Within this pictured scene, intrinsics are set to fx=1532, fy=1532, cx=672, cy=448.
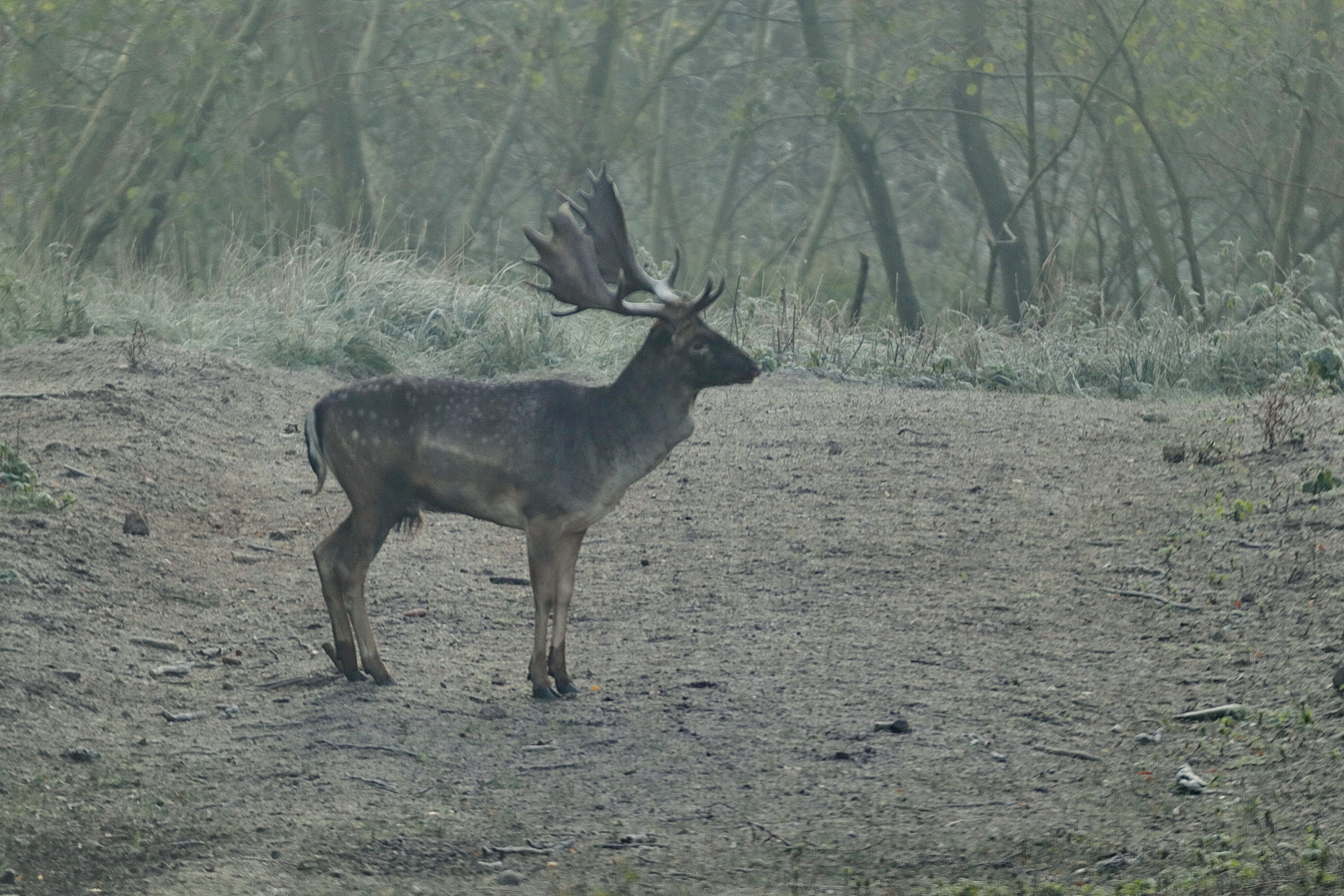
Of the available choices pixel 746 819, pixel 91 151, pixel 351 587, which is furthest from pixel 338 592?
pixel 91 151

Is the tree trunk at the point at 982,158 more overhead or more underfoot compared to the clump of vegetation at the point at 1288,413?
more overhead

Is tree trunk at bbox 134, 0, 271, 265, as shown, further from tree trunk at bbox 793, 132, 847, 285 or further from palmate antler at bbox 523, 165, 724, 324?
palmate antler at bbox 523, 165, 724, 324

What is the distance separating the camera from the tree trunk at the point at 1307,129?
18094 mm

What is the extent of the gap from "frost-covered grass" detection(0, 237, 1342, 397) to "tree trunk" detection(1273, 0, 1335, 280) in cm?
345

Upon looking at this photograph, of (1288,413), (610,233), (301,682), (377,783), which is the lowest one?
(301,682)

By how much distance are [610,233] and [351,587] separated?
2017mm

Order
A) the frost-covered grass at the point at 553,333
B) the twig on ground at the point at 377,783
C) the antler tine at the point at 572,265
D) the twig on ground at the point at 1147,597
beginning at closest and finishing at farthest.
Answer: the twig on ground at the point at 377,783, the antler tine at the point at 572,265, the twig on ground at the point at 1147,597, the frost-covered grass at the point at 553,333

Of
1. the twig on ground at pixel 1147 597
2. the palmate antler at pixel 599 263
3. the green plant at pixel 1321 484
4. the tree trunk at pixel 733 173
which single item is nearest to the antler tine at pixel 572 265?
the palmate antler at pixel 599 263

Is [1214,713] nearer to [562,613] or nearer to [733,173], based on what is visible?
[562,613]

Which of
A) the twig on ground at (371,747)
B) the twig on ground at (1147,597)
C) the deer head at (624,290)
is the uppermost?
the deer head at (624,290)

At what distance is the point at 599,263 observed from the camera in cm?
718

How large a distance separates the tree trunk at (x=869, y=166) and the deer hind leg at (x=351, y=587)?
1422 cm

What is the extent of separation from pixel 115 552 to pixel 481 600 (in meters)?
2.07

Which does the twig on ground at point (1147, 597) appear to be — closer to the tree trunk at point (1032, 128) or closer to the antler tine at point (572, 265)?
the antler tine at point (572, 265)
